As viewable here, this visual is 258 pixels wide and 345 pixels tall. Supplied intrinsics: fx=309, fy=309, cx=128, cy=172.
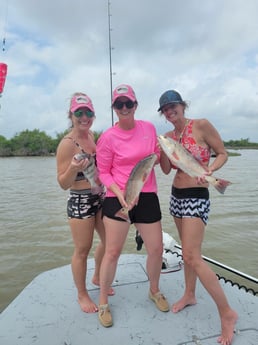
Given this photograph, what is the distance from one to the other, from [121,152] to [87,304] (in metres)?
1.81

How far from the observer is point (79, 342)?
2947 mm

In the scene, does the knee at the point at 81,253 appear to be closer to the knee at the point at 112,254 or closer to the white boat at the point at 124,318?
the knee at the point at 112,254

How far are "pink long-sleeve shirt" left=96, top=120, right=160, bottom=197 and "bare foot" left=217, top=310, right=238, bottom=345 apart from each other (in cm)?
147

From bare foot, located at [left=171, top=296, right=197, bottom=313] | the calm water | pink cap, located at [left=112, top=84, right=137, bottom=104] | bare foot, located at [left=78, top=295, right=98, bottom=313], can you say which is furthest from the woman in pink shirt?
the calm water

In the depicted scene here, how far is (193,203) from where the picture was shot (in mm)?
3146

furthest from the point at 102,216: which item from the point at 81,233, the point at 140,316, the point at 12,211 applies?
the point at 12,211

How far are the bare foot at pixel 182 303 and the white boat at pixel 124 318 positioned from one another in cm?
5

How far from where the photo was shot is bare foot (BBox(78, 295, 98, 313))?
348 centimetres

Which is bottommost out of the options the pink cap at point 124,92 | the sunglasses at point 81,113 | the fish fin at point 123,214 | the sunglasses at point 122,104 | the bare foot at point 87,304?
the bare foot at point 87,304

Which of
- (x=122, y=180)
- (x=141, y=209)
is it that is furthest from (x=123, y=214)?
(x=122, y=180)

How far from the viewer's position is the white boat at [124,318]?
298 cm

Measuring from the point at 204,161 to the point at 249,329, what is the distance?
68.0 inches

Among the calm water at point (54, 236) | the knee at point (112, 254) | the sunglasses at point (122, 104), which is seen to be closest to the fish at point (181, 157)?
the sunglasses at point (122, 104)

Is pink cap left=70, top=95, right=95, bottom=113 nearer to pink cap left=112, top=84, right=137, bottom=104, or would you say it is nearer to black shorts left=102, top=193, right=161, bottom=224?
→ pink cap left=112, top=84, right=137, bottom=104
